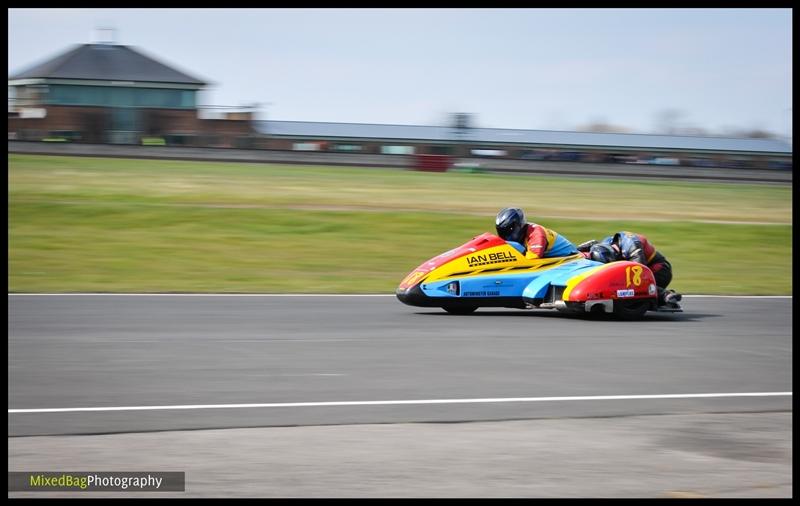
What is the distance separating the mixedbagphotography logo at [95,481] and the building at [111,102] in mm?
51224

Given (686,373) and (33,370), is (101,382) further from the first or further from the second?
(686,373)

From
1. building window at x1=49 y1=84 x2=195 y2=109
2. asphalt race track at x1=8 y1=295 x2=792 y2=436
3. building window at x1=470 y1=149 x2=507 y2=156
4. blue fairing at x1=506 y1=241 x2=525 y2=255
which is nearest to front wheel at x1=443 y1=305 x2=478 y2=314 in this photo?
asphalt race track at x1=8 y1=295 x2=792 y2=436

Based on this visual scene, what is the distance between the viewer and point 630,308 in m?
13.5

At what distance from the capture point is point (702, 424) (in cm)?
730

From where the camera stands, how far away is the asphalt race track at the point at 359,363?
7.48 m

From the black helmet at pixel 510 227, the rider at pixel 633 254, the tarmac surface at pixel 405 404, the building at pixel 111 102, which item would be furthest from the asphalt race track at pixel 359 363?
the building at pixel 111 102

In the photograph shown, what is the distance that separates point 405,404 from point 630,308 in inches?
253

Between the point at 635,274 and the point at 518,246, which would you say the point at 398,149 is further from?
the point at 635,274

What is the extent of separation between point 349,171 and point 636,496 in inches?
1457

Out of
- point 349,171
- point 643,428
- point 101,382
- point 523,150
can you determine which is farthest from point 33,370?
point 523,150

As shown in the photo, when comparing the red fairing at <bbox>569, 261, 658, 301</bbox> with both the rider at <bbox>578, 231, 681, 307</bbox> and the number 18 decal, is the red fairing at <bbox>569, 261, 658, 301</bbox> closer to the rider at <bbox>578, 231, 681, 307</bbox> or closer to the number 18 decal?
the number 18 decal

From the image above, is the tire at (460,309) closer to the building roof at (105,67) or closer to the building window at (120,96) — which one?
the building window at (120,96)

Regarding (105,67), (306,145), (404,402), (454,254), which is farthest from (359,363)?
(105,67)

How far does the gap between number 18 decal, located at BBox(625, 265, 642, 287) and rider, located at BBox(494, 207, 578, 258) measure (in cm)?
89
